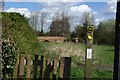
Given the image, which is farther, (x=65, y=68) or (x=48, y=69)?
(x=48, y=69)

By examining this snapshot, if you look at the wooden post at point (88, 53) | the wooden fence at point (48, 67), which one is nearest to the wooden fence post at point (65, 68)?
the wooden fence at point (48, 67)

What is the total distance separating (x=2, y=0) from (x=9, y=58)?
4.18 ft

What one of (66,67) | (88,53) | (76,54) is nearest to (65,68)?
(66,67)

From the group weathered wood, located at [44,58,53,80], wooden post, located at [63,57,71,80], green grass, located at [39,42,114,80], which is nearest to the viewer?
wooden post, located at [63,57,71,80]

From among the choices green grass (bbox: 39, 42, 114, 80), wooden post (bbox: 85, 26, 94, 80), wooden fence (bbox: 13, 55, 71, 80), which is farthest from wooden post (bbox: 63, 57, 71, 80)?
green grass (bbox: 39, 42, 114, 80)

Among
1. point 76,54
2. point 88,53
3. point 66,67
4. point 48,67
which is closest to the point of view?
Result: point 88,53

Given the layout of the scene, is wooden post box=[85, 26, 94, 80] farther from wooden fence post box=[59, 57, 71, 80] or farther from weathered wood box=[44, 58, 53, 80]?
weathered wood box=[44, 58, 53, 80]

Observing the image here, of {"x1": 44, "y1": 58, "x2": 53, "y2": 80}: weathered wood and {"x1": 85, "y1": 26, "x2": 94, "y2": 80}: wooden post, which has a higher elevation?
{"x1": 85, "y1": 26, "x2": 94, "y2": 80}: wooden post

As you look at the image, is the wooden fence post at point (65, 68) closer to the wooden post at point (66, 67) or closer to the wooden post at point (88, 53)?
the wooden post at point (66, 67)

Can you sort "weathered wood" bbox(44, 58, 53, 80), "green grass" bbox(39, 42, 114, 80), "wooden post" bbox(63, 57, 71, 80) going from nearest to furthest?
"wooden post" bbox(63, 57, 71, 80)
"weathered wood" bbox(44, 58, 53, 80)
"green grass" bbox(39, 42, 114, 80)

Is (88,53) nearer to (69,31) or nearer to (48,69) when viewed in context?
(48,69)

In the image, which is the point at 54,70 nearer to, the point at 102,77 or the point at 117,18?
the point at 117,18

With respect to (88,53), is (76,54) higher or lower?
lower

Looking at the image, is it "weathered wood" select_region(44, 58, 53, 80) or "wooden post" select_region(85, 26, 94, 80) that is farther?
"weathered wood" select_region(44, 58, 53, 80)
